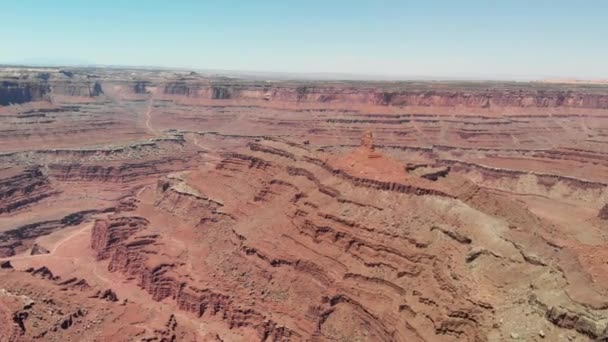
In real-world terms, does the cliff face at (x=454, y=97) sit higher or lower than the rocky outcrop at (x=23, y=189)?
higher

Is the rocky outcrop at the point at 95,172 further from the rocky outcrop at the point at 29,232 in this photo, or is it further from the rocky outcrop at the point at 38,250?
the rocky outcrop at the point at 38,250

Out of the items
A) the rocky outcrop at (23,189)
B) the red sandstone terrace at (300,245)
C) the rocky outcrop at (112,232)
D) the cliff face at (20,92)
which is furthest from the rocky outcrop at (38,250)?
the cliff face at (20,92)

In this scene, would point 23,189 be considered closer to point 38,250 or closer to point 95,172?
point 95,172

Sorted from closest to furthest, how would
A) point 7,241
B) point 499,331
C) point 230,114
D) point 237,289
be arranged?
point 499,331, point 237,289, point 7,241, point 230,114

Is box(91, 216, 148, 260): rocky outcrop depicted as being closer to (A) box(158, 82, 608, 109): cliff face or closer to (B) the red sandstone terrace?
(B) the red sandstone terrace

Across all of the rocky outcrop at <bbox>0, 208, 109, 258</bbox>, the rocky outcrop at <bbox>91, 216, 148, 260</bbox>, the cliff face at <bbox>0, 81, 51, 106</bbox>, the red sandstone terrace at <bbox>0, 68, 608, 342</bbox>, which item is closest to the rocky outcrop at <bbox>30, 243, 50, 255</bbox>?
the red sandstone terrace at <bbox>0, 68, 608, 342</bbox>

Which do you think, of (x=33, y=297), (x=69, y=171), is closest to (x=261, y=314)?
(x=33, y=297)

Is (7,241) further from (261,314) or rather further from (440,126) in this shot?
(440,126)
